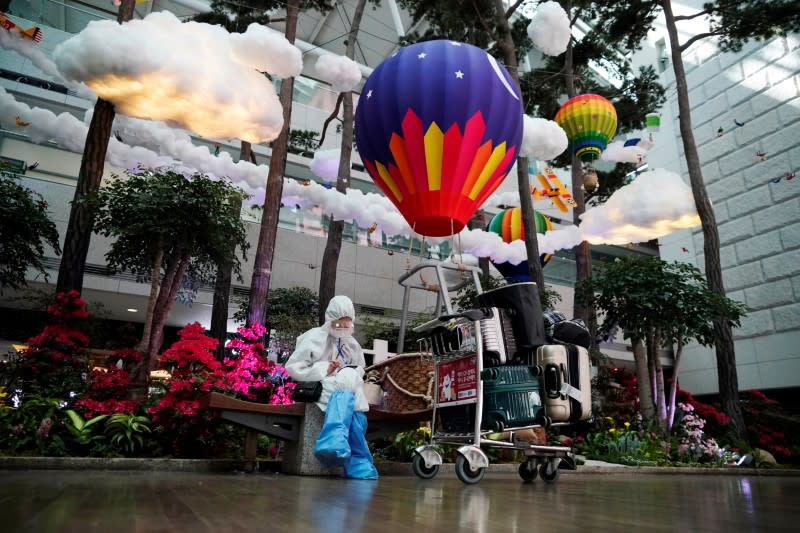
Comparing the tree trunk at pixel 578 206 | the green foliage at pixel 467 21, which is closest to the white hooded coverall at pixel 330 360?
the tree trunk at pixel 578 206

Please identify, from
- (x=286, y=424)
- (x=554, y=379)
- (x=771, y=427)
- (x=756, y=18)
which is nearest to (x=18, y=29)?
(x=286, y=424)

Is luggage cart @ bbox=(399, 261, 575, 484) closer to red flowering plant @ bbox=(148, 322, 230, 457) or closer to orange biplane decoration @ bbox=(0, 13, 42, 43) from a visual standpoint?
red flowering plant @ bbox=(148, 322, 230, 457)

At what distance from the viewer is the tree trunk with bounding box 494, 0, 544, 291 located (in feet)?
33.3

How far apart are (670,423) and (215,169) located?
8.69 m

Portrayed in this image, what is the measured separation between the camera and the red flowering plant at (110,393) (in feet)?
15.2

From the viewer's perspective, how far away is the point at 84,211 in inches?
271

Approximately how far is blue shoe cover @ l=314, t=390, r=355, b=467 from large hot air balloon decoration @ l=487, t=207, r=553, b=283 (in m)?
9.18

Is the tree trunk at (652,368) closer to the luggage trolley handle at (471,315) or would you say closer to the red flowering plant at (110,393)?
the luggage trolley handle at (471,315)

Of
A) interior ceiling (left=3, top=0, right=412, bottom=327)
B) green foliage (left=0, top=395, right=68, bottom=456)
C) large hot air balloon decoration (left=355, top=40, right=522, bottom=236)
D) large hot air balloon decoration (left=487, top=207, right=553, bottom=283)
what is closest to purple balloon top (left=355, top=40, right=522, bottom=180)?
large hot air balloon decoration (left=355, top=40, right=522, bottom=236)

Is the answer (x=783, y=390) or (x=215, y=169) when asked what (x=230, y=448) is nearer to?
(x=215, y=169)


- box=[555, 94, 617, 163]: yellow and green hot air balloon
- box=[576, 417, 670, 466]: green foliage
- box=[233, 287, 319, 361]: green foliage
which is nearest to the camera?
box=[576, 417, 670, 466]: green foliage

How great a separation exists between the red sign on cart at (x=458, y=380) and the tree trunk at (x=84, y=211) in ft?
17.3

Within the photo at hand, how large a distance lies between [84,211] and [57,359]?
2.25m

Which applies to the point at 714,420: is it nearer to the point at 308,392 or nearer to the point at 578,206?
the point at 578,206
